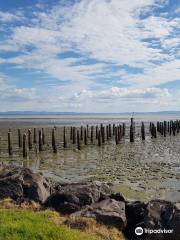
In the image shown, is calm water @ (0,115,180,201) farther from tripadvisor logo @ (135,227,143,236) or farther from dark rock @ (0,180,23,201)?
tripadvisor logo @ (135,227,143,236)

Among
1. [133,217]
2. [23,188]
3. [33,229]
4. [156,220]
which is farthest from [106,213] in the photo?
[23,188]

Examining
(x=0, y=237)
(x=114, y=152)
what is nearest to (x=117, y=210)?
(x=0, y=237)

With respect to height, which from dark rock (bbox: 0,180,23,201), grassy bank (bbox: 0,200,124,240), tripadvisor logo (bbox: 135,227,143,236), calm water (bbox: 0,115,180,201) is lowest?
calm water (bbox: 0,115,180,201)

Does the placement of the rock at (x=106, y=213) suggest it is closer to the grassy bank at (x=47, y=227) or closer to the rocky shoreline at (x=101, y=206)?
the rocky shoreline at (x=101, y=206)

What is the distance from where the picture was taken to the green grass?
8.45 meters

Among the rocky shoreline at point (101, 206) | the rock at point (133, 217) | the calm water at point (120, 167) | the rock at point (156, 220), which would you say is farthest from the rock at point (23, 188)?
the calm water at point (120, 167)

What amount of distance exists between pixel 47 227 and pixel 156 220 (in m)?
2.85

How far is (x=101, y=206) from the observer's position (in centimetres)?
1053

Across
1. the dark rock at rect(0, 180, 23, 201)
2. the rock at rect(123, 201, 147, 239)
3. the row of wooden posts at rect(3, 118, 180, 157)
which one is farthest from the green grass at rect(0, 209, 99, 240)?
the row of wooden posts at rect(3, 118, 180, 157)

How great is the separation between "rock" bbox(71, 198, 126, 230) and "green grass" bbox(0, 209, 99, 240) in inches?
38.2

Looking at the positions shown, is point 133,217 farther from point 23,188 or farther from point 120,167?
point 120,167

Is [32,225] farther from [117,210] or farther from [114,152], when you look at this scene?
[114,152]

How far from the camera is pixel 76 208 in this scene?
10.9 m

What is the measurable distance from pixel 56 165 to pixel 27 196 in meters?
14.8
